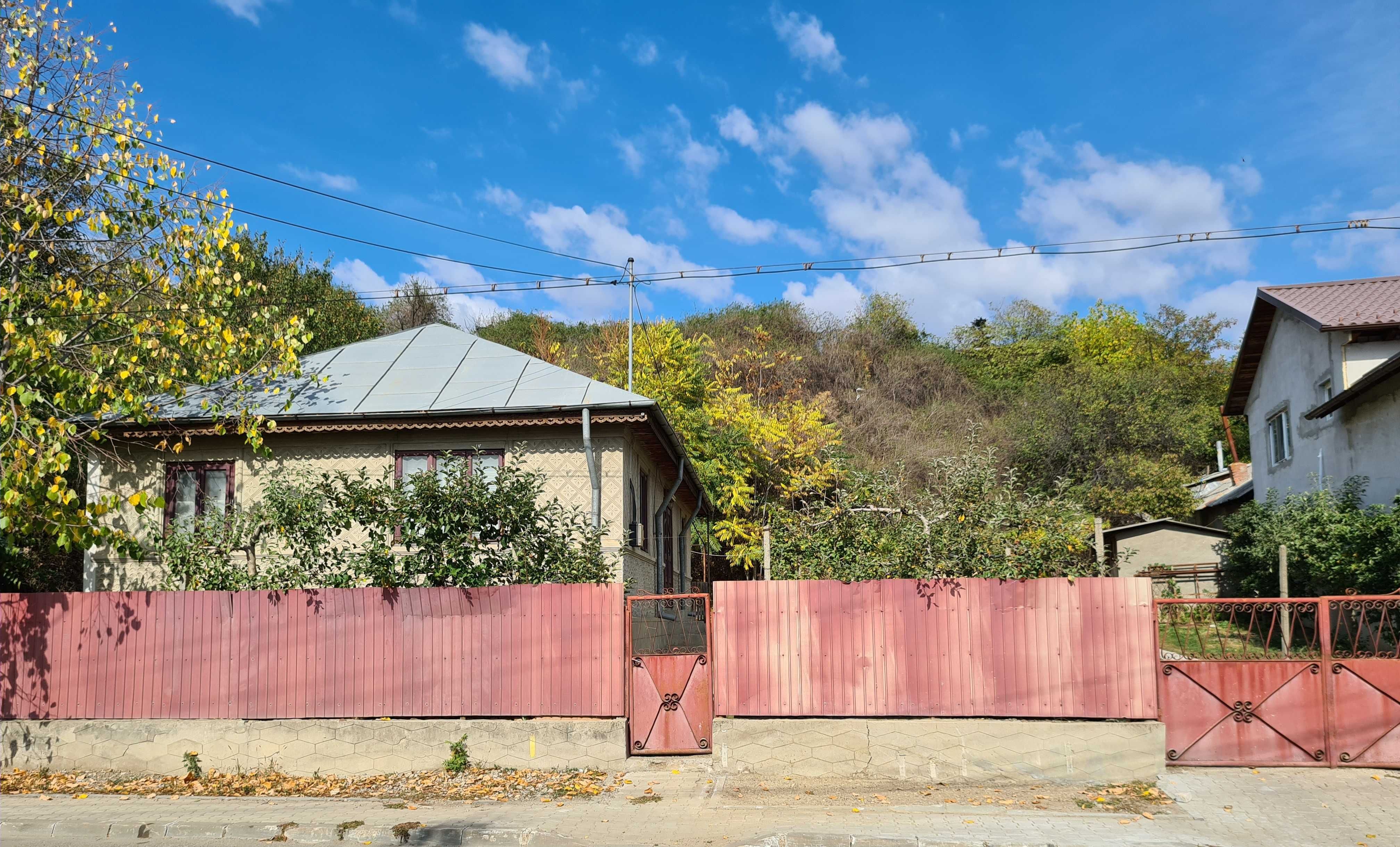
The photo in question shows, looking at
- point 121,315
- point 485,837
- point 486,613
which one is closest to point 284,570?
point 486,613

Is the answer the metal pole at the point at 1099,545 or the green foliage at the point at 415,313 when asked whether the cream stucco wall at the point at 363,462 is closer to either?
the metal pole at the point at 1099,545

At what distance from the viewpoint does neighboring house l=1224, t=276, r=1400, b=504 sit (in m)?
15.5

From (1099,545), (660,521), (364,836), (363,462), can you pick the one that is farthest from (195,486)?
(1099,545)

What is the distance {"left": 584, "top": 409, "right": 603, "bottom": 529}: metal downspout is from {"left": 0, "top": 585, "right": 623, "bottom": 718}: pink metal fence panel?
2.56 meters

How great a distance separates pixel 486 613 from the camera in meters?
10.2

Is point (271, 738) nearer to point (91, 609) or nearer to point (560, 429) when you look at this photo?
point (91, 609)

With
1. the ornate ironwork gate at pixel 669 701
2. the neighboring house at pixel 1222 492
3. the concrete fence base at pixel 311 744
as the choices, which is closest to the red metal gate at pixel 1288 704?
the ornate ironwork gate at pixel 669 701

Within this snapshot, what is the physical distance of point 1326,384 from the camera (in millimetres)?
18109

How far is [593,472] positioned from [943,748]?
5.78 meters

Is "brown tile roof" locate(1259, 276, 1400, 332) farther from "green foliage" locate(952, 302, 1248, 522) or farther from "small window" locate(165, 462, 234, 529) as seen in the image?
"small window" locate(165, 462, 234, 529)

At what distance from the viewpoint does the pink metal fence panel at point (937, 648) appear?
9.34 m

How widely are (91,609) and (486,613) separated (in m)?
4.63

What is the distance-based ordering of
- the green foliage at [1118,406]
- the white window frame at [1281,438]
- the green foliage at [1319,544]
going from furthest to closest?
the green foliage at [1118,406]
the white window frame at [1281,438]
the green foliage at [1319,544]

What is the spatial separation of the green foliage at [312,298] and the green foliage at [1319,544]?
23.5 m
